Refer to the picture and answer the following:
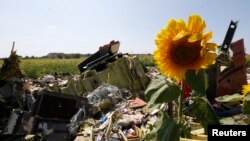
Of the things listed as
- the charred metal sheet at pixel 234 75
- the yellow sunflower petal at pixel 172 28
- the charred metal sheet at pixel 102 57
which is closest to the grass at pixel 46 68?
the charred metal sheet at pixel 102 57

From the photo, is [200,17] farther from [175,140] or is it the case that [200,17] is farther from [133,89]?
[133,89]

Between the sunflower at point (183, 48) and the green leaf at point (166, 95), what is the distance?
5 centimetres

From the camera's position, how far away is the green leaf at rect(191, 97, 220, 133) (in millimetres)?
1556

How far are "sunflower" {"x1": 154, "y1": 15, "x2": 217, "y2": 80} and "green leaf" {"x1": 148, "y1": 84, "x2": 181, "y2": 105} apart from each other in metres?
0.05

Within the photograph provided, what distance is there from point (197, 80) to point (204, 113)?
19cm

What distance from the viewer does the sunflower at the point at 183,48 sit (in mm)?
1476

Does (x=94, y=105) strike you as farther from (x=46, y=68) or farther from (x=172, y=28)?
(x=46, y=68)

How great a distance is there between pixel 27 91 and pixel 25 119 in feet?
9.73

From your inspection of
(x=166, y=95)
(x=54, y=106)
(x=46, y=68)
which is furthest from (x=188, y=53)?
(x=46, y=68)

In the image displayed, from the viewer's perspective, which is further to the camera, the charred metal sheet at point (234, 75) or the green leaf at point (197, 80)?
the charred metal sheet at point (234, 75)

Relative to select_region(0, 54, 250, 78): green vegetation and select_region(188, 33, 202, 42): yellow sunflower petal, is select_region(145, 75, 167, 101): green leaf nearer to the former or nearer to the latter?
select_region(188, 33, 202, 42): yellow sunflower petal

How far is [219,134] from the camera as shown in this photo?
1.52 meters

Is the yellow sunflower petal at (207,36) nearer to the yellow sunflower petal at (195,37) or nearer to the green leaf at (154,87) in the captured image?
the yellow sunflower petal at (195,37)

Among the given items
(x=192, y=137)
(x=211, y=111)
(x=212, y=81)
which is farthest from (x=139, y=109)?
(x=211, y=111)
